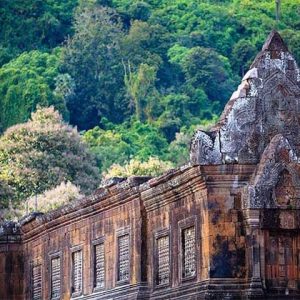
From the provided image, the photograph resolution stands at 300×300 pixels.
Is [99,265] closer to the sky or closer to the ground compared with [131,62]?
closer to the ground

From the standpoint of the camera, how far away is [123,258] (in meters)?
53.9

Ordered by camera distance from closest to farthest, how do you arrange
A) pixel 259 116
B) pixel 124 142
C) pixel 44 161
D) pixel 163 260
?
1. pixel 259 116
2. pixel 163 260
3. pixel 44 161
4. pixel 124 142

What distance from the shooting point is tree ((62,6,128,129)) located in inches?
6230

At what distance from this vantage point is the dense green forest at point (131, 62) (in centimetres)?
14638

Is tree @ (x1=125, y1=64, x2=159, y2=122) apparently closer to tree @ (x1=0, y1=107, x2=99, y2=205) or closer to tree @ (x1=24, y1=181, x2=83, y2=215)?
tree @ (x1=0, y1=107, x2=99, y2=205)

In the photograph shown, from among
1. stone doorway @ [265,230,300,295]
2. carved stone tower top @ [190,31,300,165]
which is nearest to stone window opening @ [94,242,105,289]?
carved stone tower top @ [190,31,300,165]

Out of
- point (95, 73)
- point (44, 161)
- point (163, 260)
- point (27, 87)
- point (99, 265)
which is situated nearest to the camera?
point (163, 260)

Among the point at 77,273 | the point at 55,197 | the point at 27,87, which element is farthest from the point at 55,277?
the point at 27,87

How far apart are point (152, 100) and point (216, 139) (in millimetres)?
108080

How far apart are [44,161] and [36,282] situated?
49310mm

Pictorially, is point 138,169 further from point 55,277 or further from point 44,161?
point 55,277

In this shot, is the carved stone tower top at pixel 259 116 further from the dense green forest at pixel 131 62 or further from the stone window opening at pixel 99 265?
the dense green forest at pixel 131 62

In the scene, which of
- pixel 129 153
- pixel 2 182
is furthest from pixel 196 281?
pixel 129 153

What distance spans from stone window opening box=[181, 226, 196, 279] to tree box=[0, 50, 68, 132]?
302 ft
